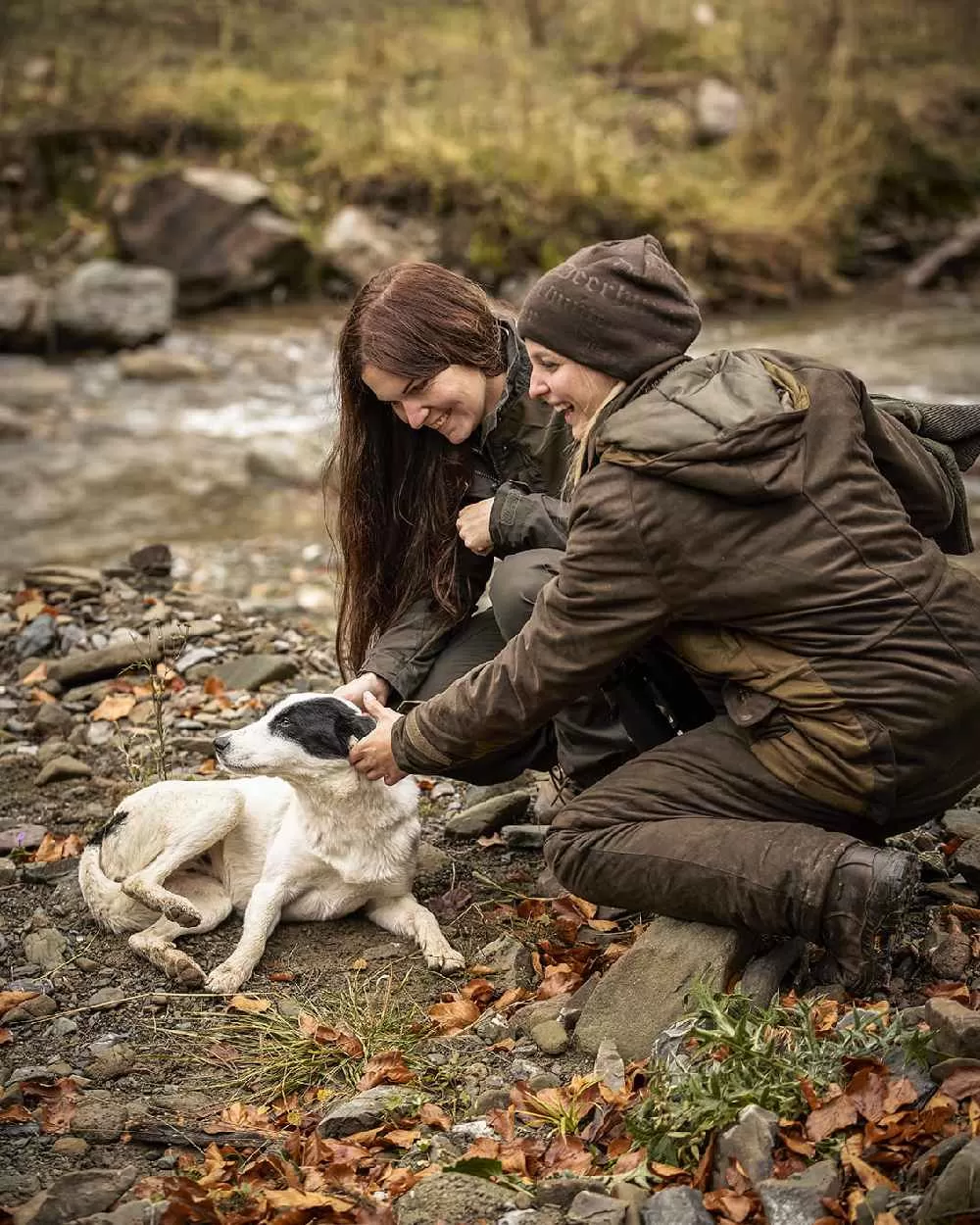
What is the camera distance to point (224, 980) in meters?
4.15

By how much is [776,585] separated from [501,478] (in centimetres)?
165

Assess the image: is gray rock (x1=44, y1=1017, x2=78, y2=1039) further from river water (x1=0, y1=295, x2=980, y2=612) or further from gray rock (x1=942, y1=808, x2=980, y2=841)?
river water (x1=0, y1=295, x2=980, y2=612)

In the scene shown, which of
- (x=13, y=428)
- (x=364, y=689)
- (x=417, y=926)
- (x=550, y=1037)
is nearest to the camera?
(x=550, y=1037)

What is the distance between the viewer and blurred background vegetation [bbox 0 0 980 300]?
Result: 15.6 m

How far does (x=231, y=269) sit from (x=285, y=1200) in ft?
43.9

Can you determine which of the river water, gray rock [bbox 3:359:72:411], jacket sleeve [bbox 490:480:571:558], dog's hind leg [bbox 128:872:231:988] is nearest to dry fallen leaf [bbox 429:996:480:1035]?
dog's hind leg [bbox 128:872:231:988]

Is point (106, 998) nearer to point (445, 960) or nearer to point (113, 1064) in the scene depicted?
point (113, 1064)

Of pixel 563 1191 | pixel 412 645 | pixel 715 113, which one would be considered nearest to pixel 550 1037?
pixel 563 1191

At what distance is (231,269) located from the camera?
50.1 ft

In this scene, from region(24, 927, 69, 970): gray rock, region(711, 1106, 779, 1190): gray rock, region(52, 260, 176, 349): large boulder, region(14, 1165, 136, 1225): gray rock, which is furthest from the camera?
region(52, 260, 176, 349): large boulder

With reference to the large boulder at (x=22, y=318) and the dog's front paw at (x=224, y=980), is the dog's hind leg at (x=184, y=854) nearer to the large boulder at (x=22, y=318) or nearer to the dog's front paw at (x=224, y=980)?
the dog's front paw at (x=224, y=980)

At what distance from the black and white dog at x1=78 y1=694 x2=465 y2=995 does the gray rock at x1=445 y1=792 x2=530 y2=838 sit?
1.80ft

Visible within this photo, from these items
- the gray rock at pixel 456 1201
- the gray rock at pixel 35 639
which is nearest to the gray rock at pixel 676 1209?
the gray rock at pixel 456 1201

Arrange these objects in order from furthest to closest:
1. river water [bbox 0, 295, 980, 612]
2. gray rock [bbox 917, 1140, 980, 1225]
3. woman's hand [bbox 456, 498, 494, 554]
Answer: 1. river water [bbox 0, 295, 980, 612]
2. woman's hand [bbox 456, 498, 494, 554]
3. gray rock [bbox 917, 1140, 980, 1225]
